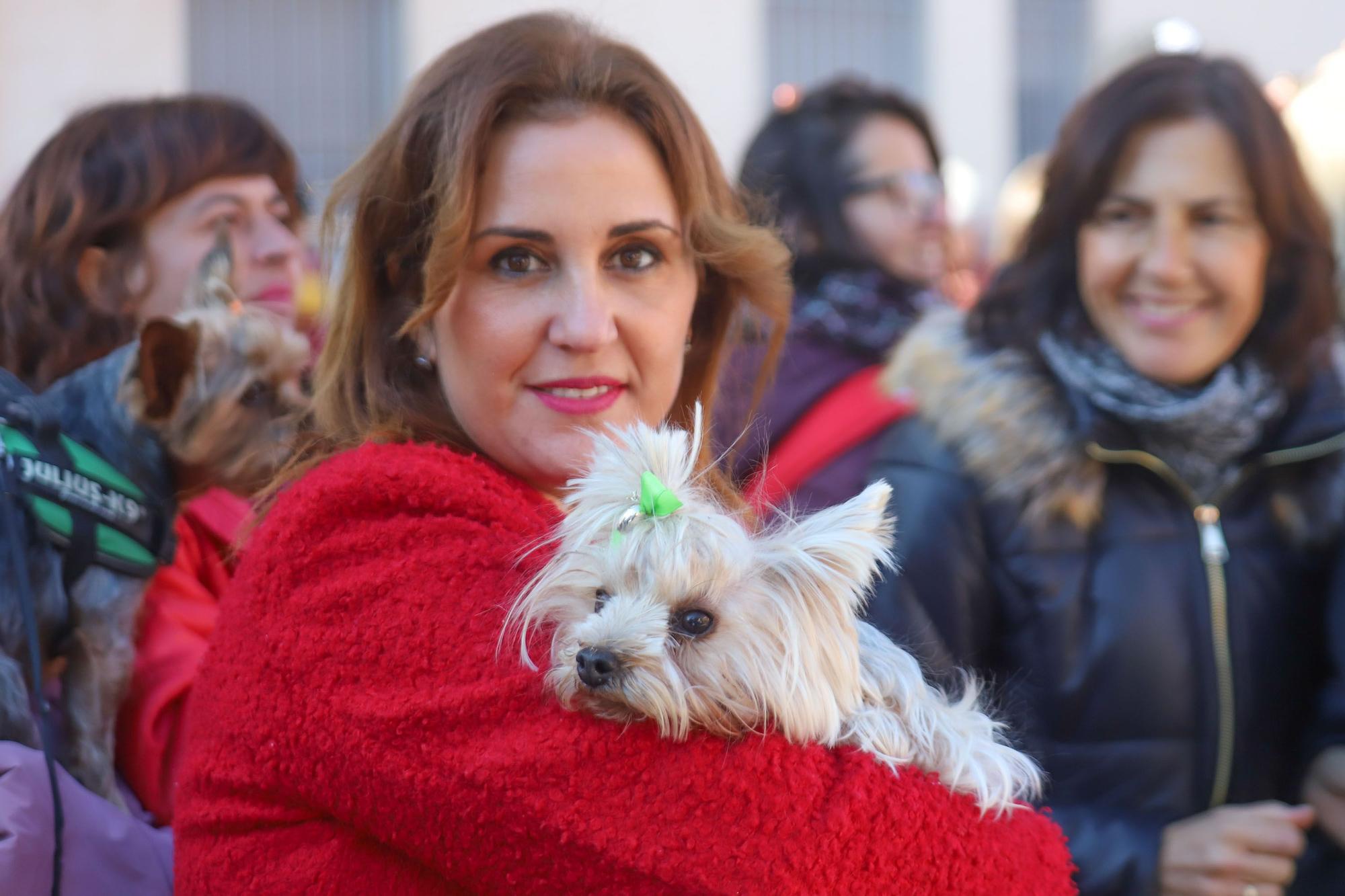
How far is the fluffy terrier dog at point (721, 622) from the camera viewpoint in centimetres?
154

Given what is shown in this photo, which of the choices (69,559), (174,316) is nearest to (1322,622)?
(69,559)

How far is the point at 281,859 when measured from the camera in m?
1.61

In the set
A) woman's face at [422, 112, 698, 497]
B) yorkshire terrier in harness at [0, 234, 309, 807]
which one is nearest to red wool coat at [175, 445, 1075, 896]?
woman's face at [422, 112, 698, 497]

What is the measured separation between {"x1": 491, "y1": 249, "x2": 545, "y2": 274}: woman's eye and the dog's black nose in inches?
26.5

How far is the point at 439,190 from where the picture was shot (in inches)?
75.2

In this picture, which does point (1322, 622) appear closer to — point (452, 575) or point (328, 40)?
point (452, 575)

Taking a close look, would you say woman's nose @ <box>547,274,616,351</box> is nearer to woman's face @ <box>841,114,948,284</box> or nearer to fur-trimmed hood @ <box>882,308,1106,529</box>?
fur-trimmed hood @ <box>882,308,1106,529</box>

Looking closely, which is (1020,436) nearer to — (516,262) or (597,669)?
(516,262)

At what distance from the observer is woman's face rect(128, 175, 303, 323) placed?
10.5ft

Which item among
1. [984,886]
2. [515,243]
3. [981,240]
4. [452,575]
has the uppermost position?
[515,243]

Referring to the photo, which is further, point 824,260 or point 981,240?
point 981,240

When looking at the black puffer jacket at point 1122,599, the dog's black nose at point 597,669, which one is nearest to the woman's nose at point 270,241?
the black puffer jacket at point 1122,599

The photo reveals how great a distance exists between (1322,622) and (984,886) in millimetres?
1469

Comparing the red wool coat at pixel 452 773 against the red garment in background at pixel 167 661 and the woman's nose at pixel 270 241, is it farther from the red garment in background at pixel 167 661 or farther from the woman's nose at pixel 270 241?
the woman's nose at pixel 270 241
